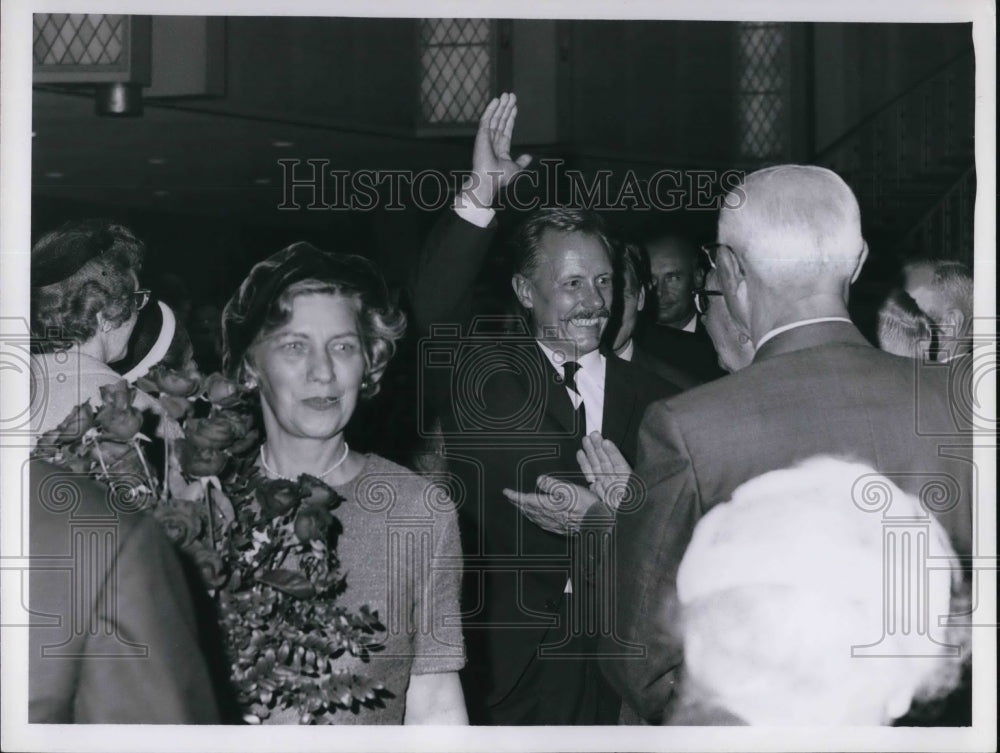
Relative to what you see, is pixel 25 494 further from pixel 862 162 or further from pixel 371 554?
pixel 862 162

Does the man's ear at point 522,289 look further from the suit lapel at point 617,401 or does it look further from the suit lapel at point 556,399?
the suit lapel at point 617,401

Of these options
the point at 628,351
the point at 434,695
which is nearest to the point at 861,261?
the point at 628,351

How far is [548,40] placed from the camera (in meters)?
4.74

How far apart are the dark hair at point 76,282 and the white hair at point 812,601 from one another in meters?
1.93

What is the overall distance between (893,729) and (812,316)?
4.31ft

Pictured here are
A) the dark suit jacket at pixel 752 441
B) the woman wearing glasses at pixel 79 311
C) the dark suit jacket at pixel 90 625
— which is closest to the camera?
the dark suit jacket at pixel 90 625

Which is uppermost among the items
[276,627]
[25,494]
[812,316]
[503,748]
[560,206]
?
[560,206]

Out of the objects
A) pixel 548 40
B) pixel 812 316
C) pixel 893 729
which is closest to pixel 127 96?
pixel 548 40

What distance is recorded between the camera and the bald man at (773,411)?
4.59 meters

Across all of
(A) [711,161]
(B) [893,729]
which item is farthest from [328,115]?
(B) [893,729]

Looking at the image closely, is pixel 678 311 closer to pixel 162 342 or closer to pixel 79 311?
pixel 162 342

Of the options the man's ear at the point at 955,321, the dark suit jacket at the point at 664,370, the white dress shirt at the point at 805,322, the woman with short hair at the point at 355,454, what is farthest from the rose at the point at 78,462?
the man's ear at the point at 955,321

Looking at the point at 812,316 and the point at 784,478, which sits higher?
the point at 812,316

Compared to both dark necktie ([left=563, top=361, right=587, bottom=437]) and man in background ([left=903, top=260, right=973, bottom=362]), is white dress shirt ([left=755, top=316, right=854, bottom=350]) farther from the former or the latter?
dark necktie ([left=563, top=361, right=587, bottom=437])
